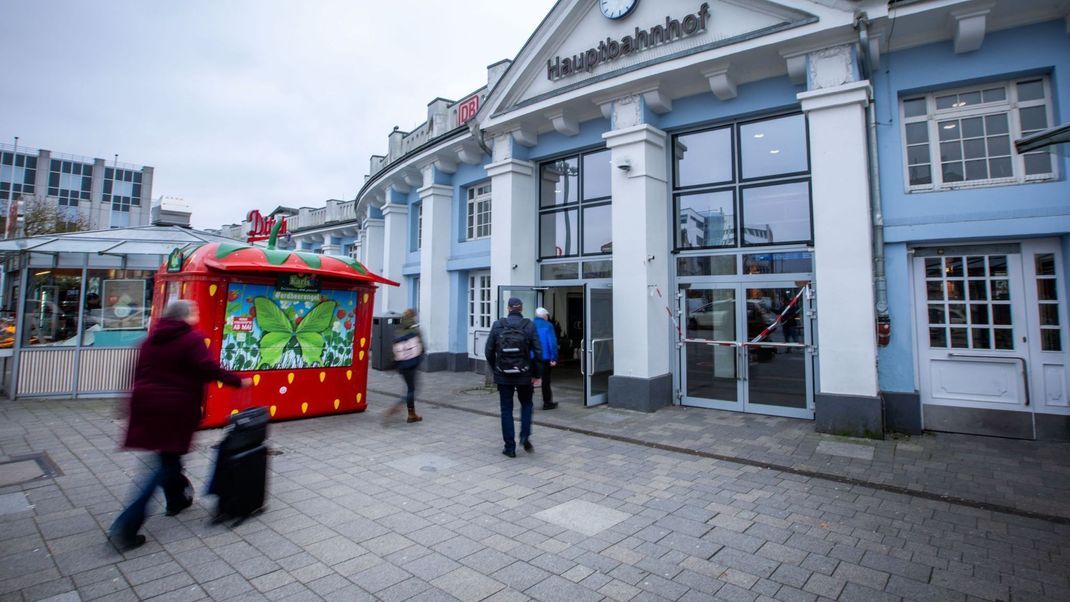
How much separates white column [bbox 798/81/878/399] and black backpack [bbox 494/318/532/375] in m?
4.27

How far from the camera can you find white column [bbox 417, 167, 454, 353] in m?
13.5

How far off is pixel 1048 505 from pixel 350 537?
5.87 meters

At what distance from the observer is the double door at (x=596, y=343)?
29.0ft

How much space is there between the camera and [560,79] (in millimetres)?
9906

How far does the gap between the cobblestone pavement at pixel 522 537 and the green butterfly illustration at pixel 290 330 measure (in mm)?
1739

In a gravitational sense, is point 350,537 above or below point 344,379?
below

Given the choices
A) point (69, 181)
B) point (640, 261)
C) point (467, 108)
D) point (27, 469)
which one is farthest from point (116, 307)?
point (69, 181)

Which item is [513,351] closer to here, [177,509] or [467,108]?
[177,509]

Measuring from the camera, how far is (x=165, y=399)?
3.64 m

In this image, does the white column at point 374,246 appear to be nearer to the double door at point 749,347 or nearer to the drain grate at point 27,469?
the double door at point 749,347

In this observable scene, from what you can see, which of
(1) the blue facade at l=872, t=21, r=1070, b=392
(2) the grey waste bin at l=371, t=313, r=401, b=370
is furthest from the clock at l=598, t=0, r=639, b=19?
(2) the grey waste bin at l=371, t=313, r=401, b=370

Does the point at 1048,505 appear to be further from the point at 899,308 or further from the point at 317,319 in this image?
the point at 317,319

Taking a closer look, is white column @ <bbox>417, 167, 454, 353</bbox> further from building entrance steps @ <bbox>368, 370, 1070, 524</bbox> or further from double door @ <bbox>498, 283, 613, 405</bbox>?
double door @ <bbox>498, 283, 613, 405</bbox>

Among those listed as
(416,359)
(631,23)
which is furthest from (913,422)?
(631,23)
